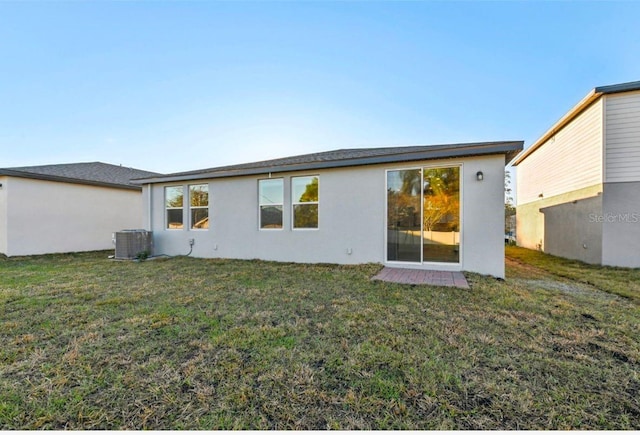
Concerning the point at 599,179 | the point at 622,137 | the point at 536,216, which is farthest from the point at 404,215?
the point at 536,216

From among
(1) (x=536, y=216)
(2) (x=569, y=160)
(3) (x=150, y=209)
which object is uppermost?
(2) (x=569, y=160)

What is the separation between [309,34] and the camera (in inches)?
320

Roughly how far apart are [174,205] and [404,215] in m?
7.44

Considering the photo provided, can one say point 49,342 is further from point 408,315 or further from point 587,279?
point 587,279

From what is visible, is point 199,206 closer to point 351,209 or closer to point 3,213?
point 351,209

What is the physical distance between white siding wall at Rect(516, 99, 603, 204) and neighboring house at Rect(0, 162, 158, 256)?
14892 mm

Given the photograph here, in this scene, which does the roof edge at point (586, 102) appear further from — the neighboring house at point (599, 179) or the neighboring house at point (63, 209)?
the neighboring house at point (63, 209)

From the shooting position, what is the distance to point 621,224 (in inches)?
282

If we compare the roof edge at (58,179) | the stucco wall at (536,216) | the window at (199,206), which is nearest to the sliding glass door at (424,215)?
the stucco wall at (536,216)

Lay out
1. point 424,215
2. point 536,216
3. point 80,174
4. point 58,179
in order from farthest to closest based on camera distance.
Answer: point 536,216, point 80,174, point 58,179, point 424,215

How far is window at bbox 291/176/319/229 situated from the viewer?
7098mm

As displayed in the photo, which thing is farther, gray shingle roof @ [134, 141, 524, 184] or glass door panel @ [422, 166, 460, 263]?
glass door panel @ [422, 166, 460, 263]

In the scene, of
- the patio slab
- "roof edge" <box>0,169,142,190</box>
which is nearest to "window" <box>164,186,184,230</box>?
"roof edge" <box>0,169,142,190</box>

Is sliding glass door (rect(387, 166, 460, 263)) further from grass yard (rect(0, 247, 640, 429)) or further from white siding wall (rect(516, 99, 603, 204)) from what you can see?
white siding wall (rect(516, 99, 603, 204))
